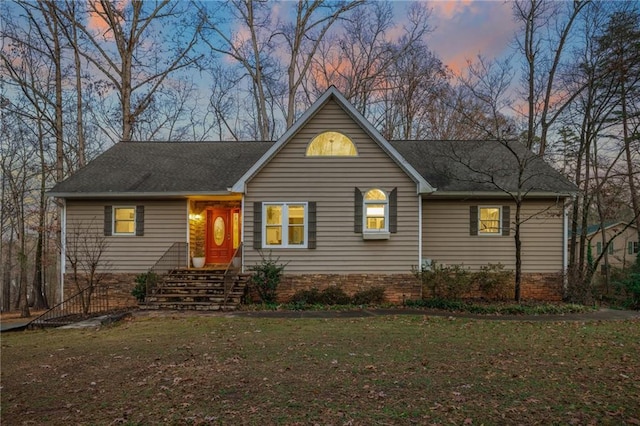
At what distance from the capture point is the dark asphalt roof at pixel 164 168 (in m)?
13.7

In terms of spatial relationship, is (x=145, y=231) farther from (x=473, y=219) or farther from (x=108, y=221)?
(x=473, y=219)

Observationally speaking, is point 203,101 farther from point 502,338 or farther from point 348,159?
point 502,338

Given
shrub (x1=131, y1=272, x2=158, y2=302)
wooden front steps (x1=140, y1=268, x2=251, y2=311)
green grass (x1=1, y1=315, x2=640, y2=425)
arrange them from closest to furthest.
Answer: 1. green grass (x1=1, y1=315, x2=640, y2=425)
2. wooden front steps (x1=140, y1=268, x2=251, y2=311)
3. shrub (x1=131, y1=272, x2=158, y2=302)

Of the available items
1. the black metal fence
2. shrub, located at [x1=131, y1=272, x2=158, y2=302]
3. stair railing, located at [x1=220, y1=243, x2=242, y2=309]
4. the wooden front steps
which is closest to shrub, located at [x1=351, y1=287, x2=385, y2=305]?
the wooden front steps

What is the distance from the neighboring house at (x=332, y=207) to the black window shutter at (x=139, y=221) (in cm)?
3

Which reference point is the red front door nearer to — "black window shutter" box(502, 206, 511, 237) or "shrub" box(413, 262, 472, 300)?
"shrub" box(413, 262, 472, 300)

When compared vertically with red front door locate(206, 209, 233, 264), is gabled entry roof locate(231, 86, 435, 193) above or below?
above

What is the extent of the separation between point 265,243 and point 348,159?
376 centimetres

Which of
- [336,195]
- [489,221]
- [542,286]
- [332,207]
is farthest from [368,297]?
[542,286]

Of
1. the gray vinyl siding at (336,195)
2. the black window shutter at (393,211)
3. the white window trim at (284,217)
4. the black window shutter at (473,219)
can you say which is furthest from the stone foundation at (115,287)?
the black window shutter at (473,219)

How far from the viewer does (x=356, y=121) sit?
13.0 metres

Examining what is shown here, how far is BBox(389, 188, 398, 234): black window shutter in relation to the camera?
509 inches

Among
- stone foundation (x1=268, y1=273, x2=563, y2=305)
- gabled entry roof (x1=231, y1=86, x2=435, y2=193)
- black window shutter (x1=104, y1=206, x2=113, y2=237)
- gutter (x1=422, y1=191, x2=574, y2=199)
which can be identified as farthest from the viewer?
black window shutter (x1=104, y1=206, x2=113, y2=237)

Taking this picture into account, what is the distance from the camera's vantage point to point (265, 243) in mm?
13117
